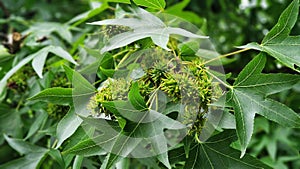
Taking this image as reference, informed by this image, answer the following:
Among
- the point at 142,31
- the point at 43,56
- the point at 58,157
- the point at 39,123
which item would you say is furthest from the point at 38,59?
the point at 142,31

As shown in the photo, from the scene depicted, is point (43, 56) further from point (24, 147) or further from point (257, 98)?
point (257, 98)

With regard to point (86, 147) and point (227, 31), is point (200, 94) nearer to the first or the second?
point (86, 147)

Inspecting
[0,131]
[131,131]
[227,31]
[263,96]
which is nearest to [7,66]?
[0,131]

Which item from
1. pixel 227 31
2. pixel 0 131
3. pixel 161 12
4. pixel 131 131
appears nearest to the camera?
pixel 131 131

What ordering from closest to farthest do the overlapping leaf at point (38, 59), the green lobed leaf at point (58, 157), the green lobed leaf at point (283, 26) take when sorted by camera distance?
1. the green lobed leaf at point (283, 26)
2. the green lobed leaf at point (58, 157)
3. the overlapping leaf at point (38, 59)

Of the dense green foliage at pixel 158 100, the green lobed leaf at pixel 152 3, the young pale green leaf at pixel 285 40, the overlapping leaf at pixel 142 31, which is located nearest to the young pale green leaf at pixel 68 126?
the dense green foliage at pixel 158 100

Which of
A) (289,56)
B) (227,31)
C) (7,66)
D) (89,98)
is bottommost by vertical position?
(227,31)

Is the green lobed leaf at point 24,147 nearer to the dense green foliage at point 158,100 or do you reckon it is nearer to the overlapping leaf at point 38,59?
the dense green foliage at point 158,100
